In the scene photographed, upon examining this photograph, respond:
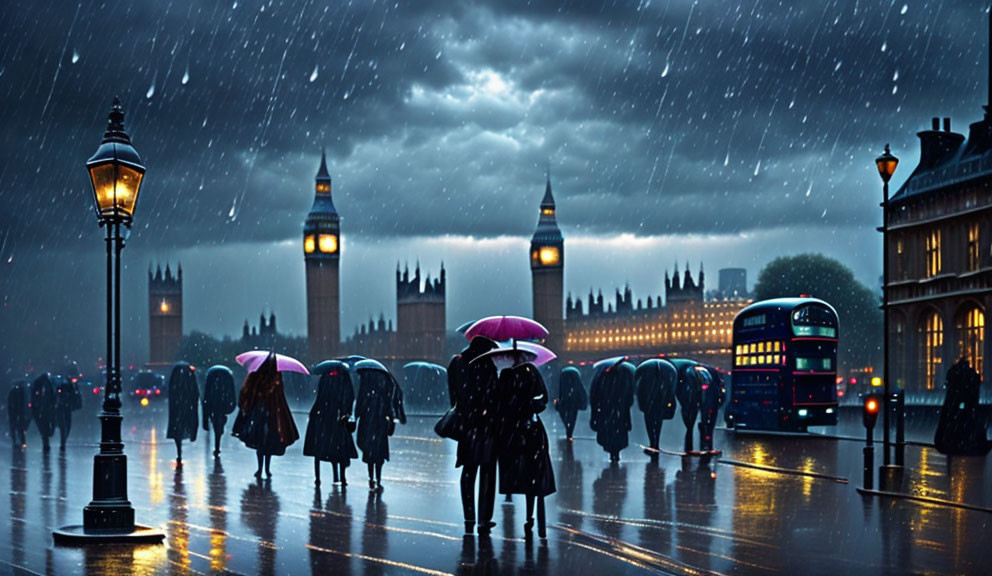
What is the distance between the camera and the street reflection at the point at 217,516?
378 inches

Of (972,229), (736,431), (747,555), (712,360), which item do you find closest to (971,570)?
(747,555)

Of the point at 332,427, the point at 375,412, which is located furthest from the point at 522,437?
the point at 332,427

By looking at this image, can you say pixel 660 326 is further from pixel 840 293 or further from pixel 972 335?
pixel 972 335

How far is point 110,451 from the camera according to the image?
1180cm

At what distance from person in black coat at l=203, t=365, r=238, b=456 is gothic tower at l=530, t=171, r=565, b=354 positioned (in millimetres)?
99466

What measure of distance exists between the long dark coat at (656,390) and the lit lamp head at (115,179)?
1207cm

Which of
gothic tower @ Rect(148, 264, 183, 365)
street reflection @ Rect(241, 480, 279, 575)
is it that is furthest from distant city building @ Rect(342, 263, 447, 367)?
street reflection @ Rect(241, 480, 279, 575)

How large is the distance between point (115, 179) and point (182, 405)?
10.9 meters

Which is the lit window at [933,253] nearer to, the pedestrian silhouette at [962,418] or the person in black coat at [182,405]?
the pedestrian silhouette at [962,418]

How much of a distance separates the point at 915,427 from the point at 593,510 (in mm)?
21516

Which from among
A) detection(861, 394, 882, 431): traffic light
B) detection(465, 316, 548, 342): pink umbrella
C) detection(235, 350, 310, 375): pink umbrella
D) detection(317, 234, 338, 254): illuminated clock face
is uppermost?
detection(317, 234, 338, 254): illuminated clock face

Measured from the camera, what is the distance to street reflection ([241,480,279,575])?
9.62 meters

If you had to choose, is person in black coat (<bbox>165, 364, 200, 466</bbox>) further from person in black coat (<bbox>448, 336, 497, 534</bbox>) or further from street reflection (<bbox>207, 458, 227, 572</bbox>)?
person in black coat (<bbox>448, 336, 497, 534</bbox>)

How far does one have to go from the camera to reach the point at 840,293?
248ft
